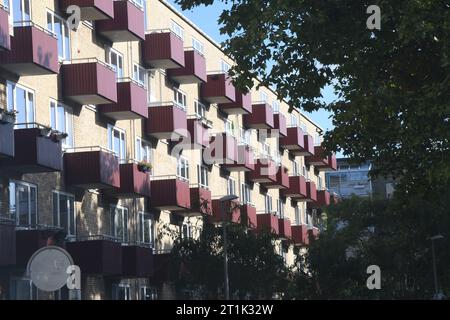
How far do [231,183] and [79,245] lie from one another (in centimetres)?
2347

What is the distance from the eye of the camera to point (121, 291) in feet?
142

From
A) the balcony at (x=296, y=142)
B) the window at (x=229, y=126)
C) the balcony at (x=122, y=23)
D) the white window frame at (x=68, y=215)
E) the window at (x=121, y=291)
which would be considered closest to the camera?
the white window frame at (x=68, y=215)

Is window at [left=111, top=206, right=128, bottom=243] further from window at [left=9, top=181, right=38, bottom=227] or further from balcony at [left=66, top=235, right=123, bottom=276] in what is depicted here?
window at [left=9, top=181, right=38, bottom=227]

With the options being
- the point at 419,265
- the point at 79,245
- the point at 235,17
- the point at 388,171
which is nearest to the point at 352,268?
the point at 419,265

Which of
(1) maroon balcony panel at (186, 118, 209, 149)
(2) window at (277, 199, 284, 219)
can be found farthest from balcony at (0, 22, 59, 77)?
(2) window at (277, 199, 284, 219)

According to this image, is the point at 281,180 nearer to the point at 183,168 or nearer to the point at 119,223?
the point at 183,168

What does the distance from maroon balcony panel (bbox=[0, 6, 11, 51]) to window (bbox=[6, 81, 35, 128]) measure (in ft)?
10.1

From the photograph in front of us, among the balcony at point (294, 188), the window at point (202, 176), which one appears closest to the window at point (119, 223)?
the window at point (202, 176)

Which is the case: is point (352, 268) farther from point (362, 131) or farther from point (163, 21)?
point (362, 131)

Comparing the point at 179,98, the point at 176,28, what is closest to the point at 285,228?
the point at 179,98

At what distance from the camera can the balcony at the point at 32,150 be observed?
32.9 metres

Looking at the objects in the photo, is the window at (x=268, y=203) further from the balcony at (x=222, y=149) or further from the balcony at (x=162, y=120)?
the balcony at (x=162, y=120)

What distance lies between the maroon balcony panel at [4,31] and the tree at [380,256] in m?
25.3

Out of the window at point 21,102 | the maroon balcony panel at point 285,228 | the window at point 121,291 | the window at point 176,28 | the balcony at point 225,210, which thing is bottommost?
the window at point 121,291
